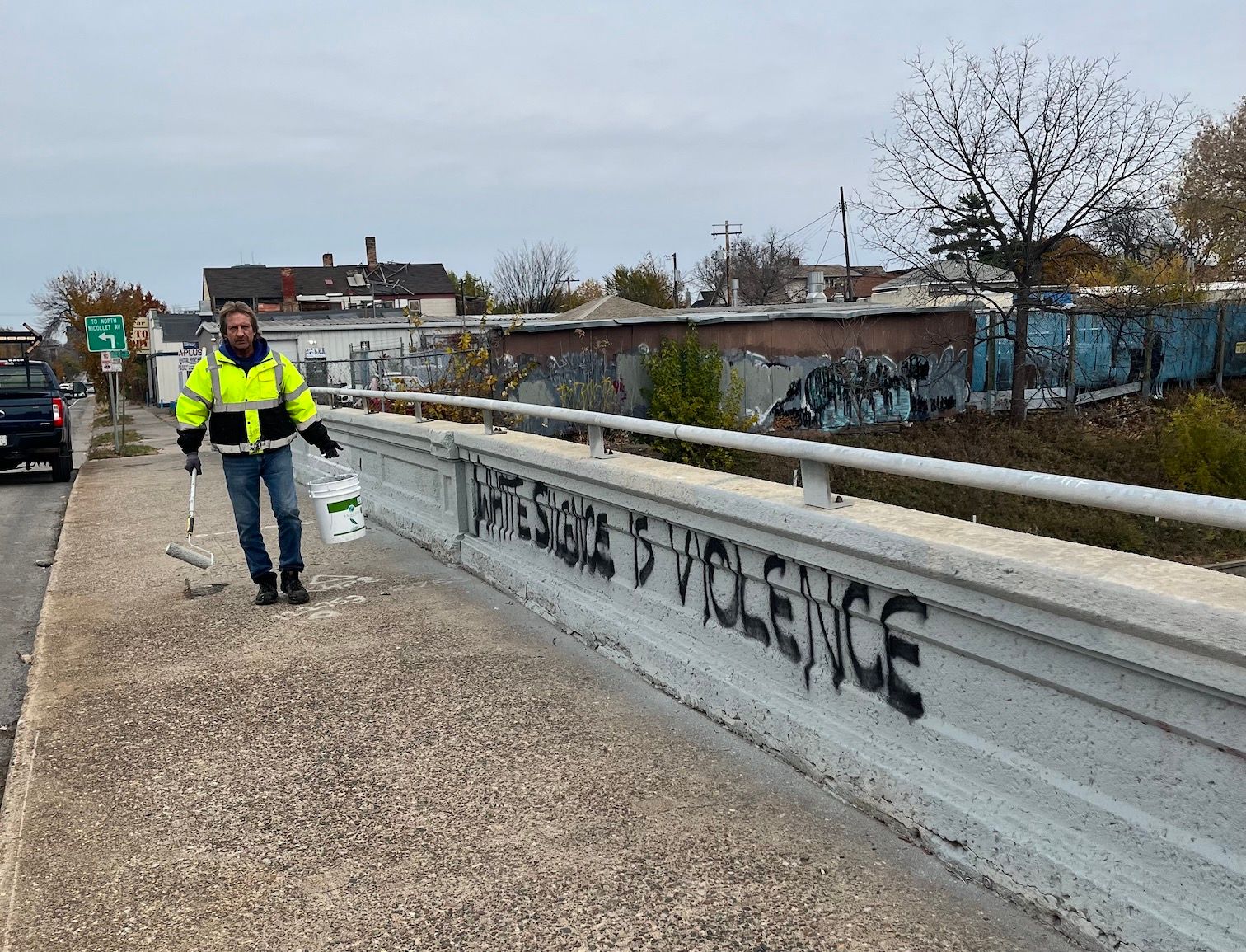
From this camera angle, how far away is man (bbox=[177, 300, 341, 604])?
21.7 ft

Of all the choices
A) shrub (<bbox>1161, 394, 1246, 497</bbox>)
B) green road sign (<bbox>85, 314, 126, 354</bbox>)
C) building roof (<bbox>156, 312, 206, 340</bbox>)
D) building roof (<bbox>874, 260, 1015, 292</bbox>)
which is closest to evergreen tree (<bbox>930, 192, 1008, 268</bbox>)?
building roof (<bbox>874, 260, 1015, 292</bbox>)

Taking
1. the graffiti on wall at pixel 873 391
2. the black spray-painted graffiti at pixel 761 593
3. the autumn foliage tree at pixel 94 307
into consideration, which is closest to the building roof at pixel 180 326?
the autumn foliage tree at pixel 94 307

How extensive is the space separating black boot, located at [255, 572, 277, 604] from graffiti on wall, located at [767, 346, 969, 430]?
21.0 m

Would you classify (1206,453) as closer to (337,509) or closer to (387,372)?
(387,372)

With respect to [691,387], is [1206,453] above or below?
below

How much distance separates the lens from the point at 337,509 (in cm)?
716

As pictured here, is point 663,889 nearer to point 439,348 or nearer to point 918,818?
point 918,818

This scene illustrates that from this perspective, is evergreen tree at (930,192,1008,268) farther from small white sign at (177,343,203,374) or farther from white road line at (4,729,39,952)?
white road line at (4,729,39,952)

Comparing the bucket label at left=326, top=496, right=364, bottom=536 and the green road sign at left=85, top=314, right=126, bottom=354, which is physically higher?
the green road sign at left=85, top=314, right=126, bottom=354

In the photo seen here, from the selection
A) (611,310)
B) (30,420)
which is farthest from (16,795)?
(611,310)

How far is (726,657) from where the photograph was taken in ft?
14.3

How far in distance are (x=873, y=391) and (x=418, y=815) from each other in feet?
84.2

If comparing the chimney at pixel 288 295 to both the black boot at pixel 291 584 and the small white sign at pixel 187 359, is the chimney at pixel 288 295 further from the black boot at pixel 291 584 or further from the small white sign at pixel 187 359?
the black boot at pixel 291 584

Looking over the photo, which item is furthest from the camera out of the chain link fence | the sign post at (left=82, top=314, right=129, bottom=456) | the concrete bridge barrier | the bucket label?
the sign post at (left=82, top=314, right=129, bottom=456)
